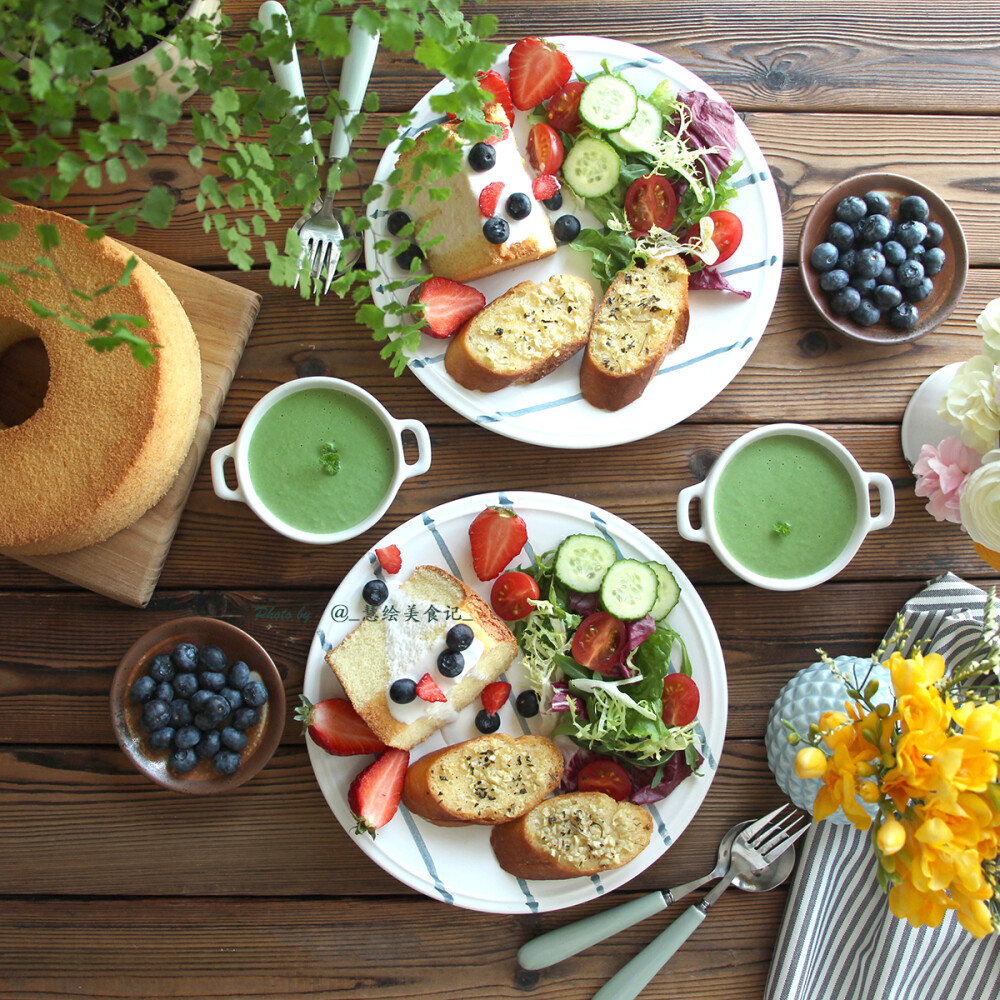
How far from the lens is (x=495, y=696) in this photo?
6.24ft

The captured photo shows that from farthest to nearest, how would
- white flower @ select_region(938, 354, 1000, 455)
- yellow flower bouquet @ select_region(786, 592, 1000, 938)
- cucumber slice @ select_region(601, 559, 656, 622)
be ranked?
cucumber slice @ select_region(601, 559, 656, 622) → white flower @ select_region(938, 354, 1000, 455) → yellow flower bouquet @ select_region(786, 592, 1000, 938)

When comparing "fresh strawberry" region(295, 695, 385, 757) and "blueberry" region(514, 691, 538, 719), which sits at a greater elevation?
"blueberry" region(514, 691, 538, 719)

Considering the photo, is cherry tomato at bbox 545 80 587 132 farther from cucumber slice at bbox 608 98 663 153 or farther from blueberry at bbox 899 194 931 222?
blueberry at bbox 899 194 931 222

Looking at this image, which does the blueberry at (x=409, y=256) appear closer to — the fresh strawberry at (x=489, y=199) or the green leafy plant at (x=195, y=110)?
the fresh strawberry at (x=489, y=199)

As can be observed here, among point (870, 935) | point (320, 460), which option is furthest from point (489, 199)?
point (870, 935)

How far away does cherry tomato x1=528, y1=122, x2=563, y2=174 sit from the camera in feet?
6.40

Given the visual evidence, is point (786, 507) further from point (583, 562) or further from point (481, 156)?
point (481, 156)

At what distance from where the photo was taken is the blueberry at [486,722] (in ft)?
6.28

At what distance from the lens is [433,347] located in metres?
1.95

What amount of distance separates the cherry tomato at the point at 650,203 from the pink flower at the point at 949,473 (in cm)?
82

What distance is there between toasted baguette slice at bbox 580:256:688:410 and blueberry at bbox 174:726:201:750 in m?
1.19

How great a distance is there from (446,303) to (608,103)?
2.00 ft

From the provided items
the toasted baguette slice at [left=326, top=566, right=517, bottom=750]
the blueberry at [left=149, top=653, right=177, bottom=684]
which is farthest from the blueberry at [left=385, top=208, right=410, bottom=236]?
the blueberry at [left=149, top=653, right=177, bottom=684]

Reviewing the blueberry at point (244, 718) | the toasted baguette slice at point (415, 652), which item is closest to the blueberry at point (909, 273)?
the toasted baguette slice at point (415, 652)
